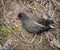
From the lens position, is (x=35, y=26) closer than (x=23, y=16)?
Yes

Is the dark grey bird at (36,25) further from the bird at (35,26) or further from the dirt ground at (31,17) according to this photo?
the dirt ground at (31,17)

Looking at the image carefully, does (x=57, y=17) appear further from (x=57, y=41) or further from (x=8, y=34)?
(x=8, y=34)

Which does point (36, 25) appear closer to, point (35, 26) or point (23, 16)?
point (35, 26)

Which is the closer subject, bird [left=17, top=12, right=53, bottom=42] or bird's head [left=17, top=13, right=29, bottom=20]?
bird [left=17, top=12, right=53, bottom=42]

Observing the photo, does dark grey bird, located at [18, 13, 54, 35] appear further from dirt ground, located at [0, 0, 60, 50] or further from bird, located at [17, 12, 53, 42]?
dirt ground, located at [0, 0, 60, 50]

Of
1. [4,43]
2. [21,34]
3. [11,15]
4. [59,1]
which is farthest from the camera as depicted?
[59,1]

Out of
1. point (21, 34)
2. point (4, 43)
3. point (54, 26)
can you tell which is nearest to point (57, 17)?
point (54, 26)

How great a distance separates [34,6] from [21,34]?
103 cm

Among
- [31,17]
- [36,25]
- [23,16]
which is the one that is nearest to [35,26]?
[36,25]

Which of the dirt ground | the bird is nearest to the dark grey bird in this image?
the bird

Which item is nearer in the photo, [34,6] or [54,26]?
[54,26]

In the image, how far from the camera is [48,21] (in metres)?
5.26

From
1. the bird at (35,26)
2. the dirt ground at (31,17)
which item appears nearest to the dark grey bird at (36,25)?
the bird at (35,26)

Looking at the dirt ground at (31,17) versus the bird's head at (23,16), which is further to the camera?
the bird's head at (23,16)
